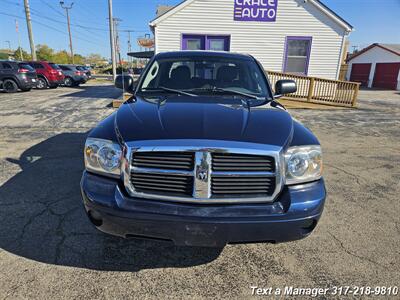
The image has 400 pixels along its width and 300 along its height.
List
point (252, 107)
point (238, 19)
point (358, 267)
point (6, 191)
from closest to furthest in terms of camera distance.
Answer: point (358, 267), point (252, 107), point (6, 191), point (238, 19)

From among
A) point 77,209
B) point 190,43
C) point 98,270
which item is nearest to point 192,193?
point 98,270

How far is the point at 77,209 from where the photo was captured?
127 inches

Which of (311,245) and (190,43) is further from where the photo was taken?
(190,43)

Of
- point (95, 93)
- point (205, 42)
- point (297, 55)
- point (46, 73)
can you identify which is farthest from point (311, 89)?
point (46, 73)

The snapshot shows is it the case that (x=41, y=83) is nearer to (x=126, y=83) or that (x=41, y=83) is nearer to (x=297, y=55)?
(x=297, y=55)

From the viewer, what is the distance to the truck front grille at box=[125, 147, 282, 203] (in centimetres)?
194

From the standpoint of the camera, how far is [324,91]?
1175 cm

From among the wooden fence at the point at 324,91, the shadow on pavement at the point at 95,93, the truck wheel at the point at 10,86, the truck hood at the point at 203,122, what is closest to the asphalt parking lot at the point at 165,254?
the truck hood at the point at 203,122

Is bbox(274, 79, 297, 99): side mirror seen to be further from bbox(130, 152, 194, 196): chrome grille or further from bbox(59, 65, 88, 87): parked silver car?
bbox(59, 65, 88, 87): parked silver car

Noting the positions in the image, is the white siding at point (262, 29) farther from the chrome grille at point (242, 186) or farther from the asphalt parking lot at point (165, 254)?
the chrome grille at point (242, 186)

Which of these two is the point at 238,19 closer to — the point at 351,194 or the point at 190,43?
the point at 190,43

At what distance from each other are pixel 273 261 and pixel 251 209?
0.84 meters

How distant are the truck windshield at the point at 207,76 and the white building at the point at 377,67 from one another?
102 ft

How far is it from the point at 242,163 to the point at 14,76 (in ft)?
56.3
